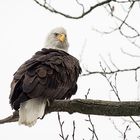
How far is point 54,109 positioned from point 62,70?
0.70 m

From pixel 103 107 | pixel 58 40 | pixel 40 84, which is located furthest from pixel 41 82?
pixel 58 40

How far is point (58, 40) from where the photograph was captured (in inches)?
205

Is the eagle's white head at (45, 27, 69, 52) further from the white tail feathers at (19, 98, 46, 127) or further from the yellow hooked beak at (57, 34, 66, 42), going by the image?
the white tail feathers at (19, 98, 46, 127)

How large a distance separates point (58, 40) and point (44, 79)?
2.04 metres

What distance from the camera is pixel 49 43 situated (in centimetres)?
525

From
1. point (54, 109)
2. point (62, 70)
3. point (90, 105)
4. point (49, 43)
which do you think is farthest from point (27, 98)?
point (49, 43)

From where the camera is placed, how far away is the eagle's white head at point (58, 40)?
5156 millimetres

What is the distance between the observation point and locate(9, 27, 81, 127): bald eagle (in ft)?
10.1

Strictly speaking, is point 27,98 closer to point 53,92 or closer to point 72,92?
point 53,92

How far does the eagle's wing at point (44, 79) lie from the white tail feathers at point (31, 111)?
6 cm

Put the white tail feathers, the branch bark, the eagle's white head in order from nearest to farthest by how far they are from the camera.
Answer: the branch bark, the white tail feathers, the eagle's white head

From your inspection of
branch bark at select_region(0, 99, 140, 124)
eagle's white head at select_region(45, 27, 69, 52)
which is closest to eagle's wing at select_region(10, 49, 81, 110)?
branch bark at select_region(0, 99, 140, 124)

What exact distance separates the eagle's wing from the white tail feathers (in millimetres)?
62

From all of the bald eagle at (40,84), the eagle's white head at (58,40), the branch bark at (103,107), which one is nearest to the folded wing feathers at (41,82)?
the bald eagle at (40,84)
